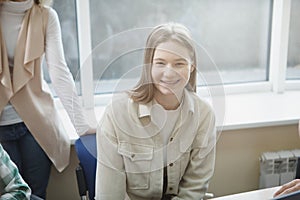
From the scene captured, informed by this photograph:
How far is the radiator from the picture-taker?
2.00m

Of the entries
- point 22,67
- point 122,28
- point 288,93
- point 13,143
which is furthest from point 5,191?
point 288,93

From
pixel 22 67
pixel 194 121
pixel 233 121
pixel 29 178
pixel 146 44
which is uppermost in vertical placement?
pixel 146 44

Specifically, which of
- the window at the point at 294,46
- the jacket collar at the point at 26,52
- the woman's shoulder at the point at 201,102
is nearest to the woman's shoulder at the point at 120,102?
Answer: the woman's shoulder at the point at 201,102

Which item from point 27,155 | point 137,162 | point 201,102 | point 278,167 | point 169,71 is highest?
point 169,71

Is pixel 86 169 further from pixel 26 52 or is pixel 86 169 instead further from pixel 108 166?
pixel 26 52

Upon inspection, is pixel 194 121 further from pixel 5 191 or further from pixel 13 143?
pixel 13 143

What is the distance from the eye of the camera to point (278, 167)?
6.58 feet

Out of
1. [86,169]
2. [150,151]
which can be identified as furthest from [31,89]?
[150,151]

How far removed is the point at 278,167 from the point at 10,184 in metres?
1.29

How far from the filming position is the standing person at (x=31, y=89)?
153 centimetres

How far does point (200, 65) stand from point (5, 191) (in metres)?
0.73

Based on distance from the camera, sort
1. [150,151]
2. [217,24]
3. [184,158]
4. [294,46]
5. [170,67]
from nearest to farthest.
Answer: [170,67], [150,151], [184,158], [217,24], [294,46]

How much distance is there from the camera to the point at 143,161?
1260mm

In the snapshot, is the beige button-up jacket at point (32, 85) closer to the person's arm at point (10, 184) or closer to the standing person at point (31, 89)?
the standing person at point (31, 89)
